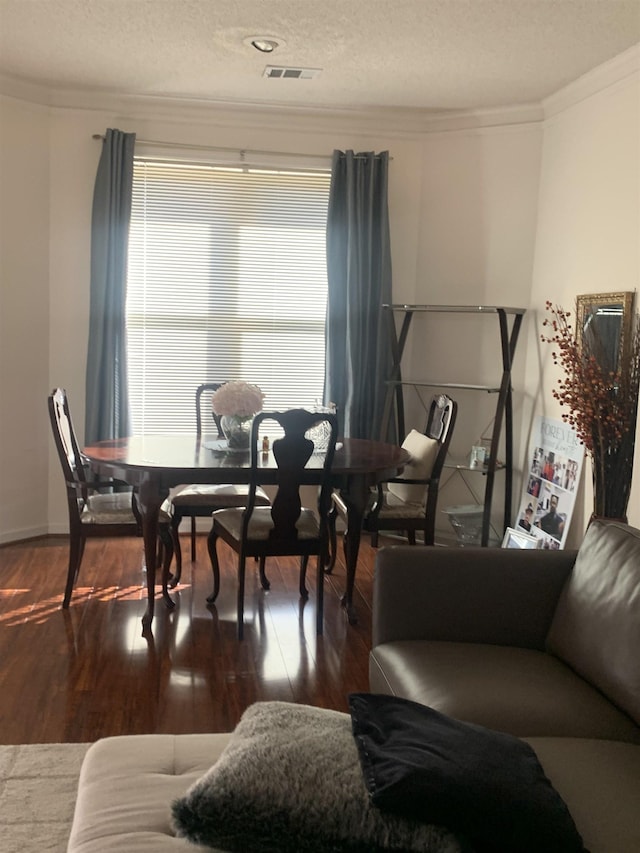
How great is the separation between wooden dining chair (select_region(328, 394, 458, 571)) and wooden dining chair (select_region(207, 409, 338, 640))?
1.43 feet

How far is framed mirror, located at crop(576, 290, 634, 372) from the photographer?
150 inches

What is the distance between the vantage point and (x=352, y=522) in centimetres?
382

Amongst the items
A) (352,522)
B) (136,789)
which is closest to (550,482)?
(352,522)

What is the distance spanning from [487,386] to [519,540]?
1.04 metres

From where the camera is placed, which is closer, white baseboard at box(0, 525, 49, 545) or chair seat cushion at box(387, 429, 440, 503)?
chair seat cushion at box(387, 429, 440, 503)

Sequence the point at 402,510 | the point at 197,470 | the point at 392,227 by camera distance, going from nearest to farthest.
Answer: the point at 197,470, the point at 402,510, the point at 392,227

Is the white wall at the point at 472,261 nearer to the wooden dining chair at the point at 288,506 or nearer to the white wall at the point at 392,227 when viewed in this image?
the white wall at the point at 392,227

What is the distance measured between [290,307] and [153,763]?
3.88m

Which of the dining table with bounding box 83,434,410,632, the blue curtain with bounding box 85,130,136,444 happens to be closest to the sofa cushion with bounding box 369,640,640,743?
the dining table with bounding box 83,434,410,632

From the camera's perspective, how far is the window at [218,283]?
5129 millimetres

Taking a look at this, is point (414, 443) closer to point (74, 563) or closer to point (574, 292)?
point (574, 292)

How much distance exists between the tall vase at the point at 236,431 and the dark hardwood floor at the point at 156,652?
2.54 ft

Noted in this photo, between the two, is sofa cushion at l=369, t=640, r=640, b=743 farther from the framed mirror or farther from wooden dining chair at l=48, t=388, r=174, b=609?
the framed mirror

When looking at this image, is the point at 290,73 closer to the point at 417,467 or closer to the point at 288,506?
the point at 417,467
